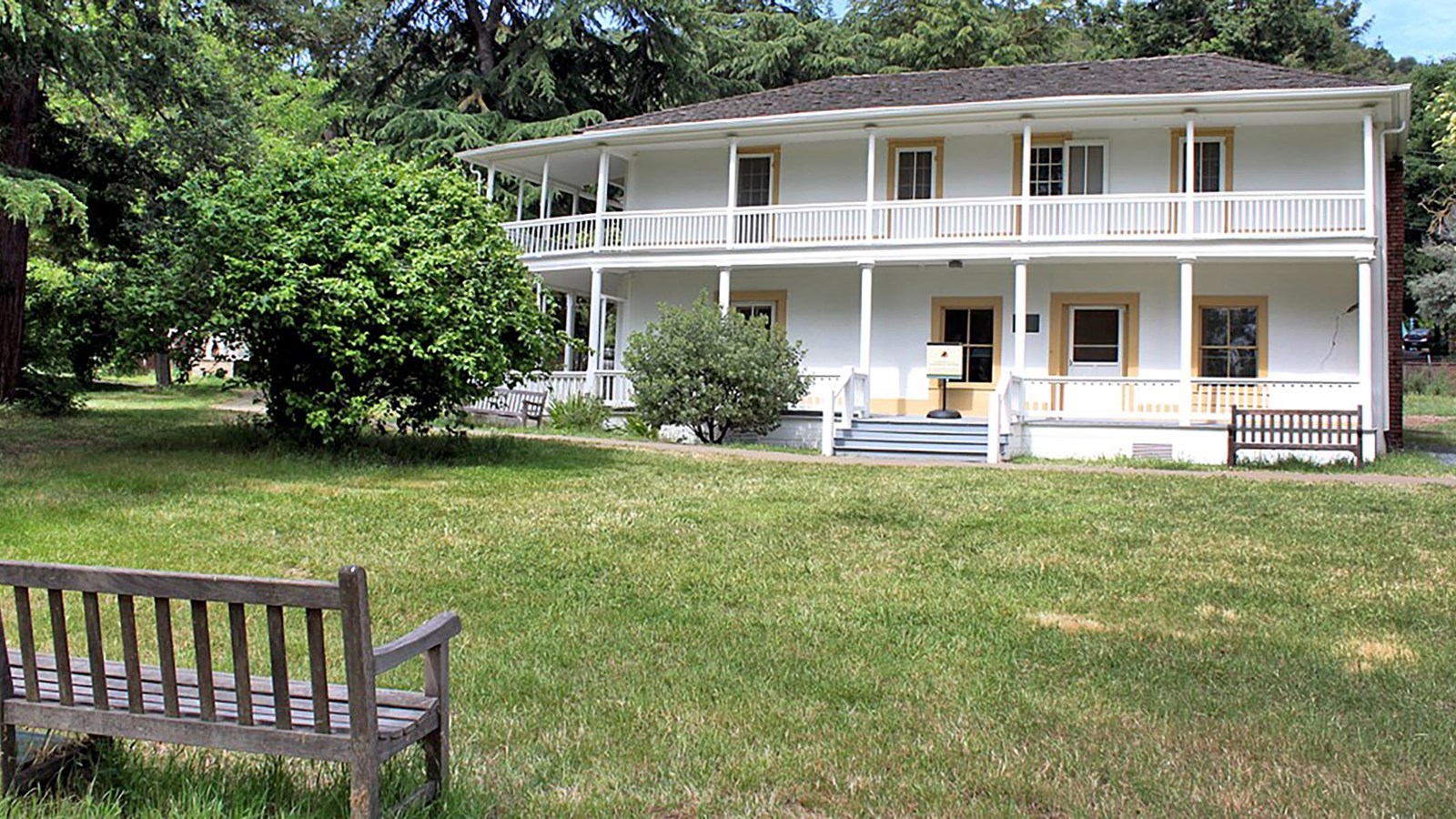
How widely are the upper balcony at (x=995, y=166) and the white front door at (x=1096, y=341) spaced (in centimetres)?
211

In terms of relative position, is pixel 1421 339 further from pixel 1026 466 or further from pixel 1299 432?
pixel 1026 466

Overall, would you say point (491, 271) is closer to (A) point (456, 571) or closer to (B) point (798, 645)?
(A) point (456, 571)

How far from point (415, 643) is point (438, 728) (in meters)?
0.34

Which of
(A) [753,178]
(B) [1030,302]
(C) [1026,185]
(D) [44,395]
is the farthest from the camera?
(A) [753,178]

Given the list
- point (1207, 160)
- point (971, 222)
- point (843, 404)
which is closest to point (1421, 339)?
point (1207, 160)

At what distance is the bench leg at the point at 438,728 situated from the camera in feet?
11.8

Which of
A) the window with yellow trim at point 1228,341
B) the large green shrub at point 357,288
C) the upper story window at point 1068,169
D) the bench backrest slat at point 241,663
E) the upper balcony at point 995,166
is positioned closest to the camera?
the bench backrest slat at point 241,663

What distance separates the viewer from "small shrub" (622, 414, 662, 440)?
19.0 meters

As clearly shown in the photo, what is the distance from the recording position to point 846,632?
5961 mm

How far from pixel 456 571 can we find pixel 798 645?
2653 millimetres

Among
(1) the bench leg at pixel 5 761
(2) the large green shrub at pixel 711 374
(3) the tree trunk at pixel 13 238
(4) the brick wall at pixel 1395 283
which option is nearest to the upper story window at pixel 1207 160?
(4) the brick wall at pixel 1395 283

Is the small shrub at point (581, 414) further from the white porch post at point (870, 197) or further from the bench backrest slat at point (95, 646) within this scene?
the bench backrest slat at point (95, 646)

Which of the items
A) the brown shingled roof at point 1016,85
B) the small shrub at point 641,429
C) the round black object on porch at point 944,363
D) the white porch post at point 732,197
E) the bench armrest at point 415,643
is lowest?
the small shrub at point 641,429

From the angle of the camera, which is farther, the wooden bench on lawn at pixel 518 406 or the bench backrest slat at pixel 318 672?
the wooden bench on lawn at pixel 518 406
